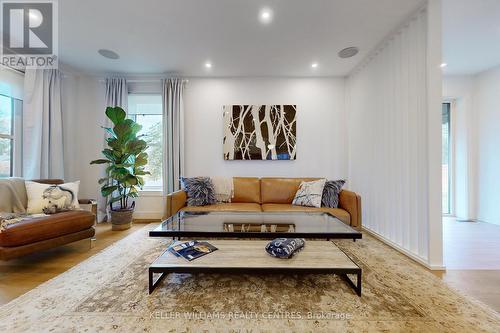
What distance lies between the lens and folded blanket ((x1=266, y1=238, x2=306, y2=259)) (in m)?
1.58

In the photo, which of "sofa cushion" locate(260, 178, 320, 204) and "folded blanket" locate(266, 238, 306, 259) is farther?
"sofa cushion" locate(260, 178, 320, 204)

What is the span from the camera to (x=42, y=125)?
3238mm

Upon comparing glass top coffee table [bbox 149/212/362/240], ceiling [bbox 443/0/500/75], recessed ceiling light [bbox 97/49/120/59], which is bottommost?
glass top coffee table [bbox 149/212/362/240]

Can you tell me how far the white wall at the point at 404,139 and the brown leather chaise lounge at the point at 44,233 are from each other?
3.76 meters

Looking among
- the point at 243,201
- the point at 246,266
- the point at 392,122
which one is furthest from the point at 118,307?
the point at 392,122

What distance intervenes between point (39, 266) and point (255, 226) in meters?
2.21

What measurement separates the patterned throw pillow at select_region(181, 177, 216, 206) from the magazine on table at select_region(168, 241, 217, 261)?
119cm

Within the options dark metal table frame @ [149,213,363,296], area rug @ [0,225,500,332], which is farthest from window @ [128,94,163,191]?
dark metal table frame @ [149,213,363,296]

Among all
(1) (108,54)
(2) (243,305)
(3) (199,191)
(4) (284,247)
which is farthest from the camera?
(1) (108,54)

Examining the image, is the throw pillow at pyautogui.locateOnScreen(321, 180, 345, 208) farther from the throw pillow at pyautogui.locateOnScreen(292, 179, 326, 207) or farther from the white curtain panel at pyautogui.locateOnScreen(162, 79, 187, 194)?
the white curtain panel at pyautogui.locateOnScreen(162, 79, 187, 194)

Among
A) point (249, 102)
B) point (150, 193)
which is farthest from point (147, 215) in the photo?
point (249, 102)

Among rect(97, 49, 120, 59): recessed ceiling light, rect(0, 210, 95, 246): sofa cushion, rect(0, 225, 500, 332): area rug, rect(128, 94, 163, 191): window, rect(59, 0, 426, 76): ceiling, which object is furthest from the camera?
rect(128, 94, 163, 191): window

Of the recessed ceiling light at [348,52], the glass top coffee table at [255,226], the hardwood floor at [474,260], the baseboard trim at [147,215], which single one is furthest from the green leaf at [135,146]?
the hardwood floor at [474,260]

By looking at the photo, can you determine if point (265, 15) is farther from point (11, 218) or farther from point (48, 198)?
point (11, 218)
